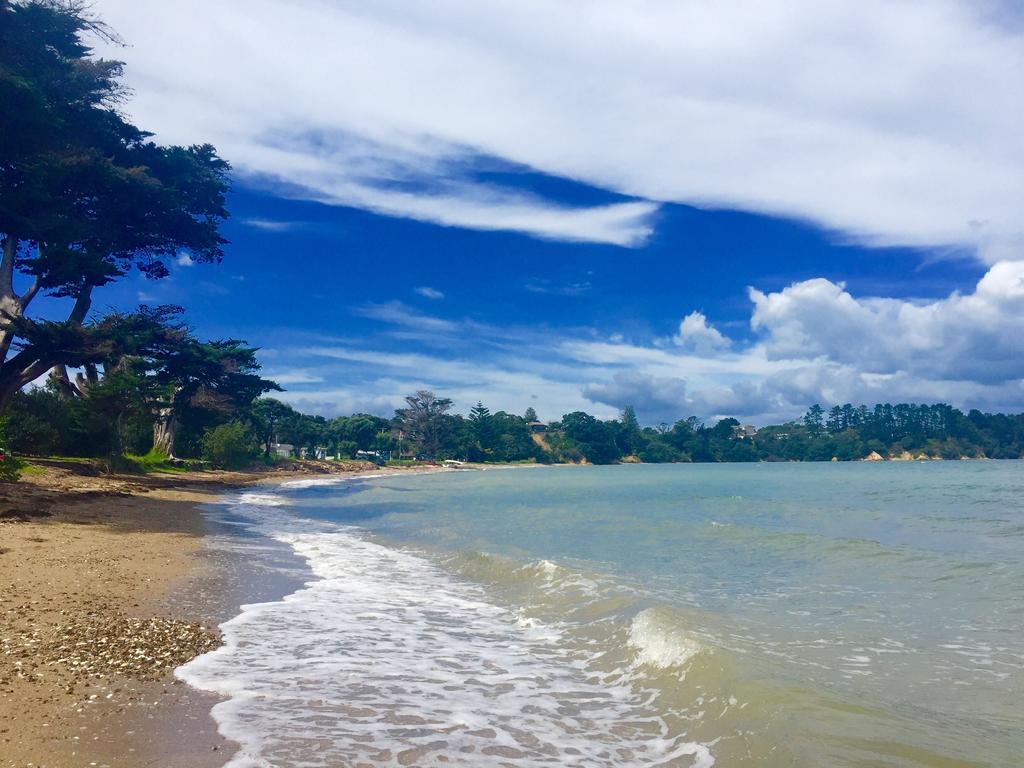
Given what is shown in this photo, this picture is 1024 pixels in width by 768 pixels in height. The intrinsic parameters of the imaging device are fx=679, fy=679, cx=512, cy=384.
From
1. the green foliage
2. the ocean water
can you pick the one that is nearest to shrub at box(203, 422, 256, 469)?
the ocean water

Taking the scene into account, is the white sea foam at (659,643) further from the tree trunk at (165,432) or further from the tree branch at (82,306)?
the tree trunk at (165,432)

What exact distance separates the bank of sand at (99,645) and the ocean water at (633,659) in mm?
380

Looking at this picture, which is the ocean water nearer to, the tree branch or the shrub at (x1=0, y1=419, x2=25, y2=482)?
the shrub at (x1=0, y1=419, x2=25, y2=482)

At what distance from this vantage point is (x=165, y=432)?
156ft

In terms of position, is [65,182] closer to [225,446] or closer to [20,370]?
[20,370]

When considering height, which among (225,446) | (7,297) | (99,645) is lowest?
(99,645)

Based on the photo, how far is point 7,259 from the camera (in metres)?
27.9

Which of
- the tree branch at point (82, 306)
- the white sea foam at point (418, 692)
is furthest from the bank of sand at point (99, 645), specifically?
the tree branch at point (82, 306)

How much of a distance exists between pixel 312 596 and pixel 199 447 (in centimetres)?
4853

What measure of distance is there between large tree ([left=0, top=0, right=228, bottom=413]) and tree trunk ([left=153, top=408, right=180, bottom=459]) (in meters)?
16.9

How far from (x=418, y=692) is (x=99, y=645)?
114 inches

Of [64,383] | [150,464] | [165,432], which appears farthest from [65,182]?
[165,432]

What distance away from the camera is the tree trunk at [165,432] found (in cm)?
4653

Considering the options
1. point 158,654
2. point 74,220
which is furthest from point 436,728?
point 74,220
